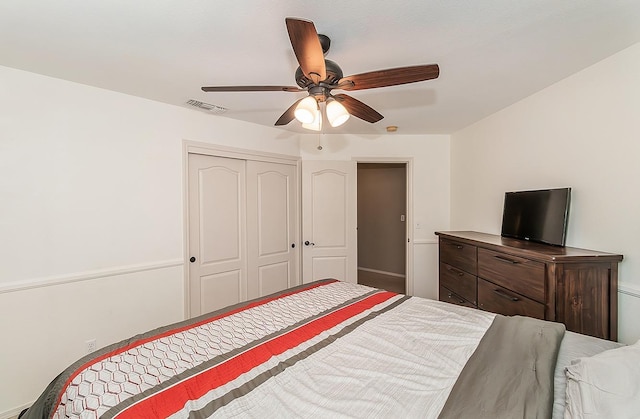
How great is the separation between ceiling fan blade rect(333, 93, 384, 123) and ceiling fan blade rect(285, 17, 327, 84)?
0.29 meters

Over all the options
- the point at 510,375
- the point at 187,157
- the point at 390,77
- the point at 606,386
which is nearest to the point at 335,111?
the point at 390,77

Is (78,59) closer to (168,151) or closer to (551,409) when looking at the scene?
(168,151)

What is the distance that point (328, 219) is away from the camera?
3.78 meters

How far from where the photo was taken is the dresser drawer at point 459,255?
254cm

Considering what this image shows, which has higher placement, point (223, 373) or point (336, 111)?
point (336, 111)

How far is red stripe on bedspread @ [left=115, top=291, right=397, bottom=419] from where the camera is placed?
0.92 metres

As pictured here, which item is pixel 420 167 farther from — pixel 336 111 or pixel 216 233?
pixel 216 233

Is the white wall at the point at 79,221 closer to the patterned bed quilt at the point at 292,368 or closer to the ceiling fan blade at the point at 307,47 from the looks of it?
the patterned bed quilt at the point at 292,368

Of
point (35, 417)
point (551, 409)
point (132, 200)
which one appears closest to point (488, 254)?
point (551, 409)

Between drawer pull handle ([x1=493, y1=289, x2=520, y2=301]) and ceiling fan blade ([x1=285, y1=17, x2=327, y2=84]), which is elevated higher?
ceiling fan blade ([x1=285, y1=17, x2=327, y2=84])

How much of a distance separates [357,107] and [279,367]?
1489mm

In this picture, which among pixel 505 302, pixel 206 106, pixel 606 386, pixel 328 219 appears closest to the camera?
pixel 606 386

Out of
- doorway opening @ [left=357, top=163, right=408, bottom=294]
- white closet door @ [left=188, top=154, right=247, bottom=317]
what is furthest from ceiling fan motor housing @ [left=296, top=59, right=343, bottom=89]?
doorway opening @ [left=357, top=163, right=408, bottom=294]

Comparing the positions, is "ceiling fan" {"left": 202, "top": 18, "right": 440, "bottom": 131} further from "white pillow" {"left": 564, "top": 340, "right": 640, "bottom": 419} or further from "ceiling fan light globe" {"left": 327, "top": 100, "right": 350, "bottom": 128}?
"white pillow" {"left": 564, "top": 340, "right": 640, "bottom": 419}
